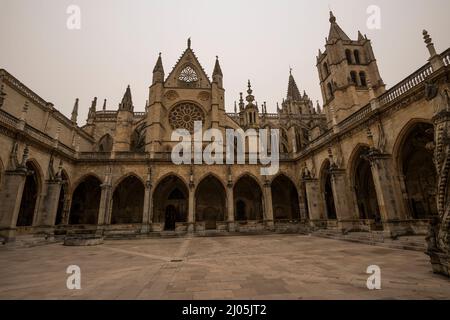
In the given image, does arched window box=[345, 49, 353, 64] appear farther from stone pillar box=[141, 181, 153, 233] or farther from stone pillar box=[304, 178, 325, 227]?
stone pillar box=[141, 181, 153, 233]

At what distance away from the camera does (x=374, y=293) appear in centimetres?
358

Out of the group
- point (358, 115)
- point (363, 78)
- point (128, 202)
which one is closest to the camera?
point (358, 115)

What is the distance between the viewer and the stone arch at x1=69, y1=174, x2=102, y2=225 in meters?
22.3

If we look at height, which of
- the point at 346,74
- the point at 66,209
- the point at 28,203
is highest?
the point at 346,74

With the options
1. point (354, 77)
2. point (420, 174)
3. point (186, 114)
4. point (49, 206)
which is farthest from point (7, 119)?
point (354, 77)

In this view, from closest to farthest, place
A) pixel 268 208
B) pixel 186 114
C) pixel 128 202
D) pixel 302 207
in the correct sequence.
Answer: pixel 268 208 → pixel 302 207 → pixel 128 202 → pixel 186 114

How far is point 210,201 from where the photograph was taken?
24.9 m

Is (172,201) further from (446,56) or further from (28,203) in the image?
(446,56)

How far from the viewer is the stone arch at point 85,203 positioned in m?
22.3

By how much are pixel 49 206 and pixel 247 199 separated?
19069 mm

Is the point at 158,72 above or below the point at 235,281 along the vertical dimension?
above

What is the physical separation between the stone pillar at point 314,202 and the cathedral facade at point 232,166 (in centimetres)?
9
